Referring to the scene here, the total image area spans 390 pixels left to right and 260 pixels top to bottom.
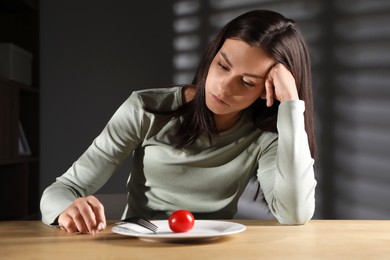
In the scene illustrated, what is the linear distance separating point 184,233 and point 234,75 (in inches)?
19.9

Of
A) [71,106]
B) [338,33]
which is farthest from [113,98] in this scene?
[338,33]

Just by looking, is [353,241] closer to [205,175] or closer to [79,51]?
[205,175]

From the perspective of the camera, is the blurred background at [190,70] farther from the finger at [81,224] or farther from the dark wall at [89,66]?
the finger at [81,224]

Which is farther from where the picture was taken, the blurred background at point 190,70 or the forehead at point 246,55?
the blurred background at point 190,70

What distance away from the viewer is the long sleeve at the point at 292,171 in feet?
4.51

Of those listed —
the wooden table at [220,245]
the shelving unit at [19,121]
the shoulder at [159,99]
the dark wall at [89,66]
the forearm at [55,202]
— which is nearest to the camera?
the wooden table at [220,245]

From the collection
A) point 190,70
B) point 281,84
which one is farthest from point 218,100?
point 190,70

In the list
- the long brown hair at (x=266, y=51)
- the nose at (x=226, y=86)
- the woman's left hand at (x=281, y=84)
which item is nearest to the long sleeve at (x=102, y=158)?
the long brown hair at (x=266, y=51)

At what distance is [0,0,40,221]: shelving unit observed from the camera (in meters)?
2.90

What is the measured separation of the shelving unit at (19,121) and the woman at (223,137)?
1.43 meters

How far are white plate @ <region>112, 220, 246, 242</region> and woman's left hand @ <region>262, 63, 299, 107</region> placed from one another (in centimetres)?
44

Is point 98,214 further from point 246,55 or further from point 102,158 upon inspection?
point 246,55

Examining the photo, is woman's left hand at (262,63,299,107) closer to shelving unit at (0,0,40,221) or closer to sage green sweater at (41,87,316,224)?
sage green sweater at (41,87,316,224)

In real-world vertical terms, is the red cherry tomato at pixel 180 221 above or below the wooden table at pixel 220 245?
above
